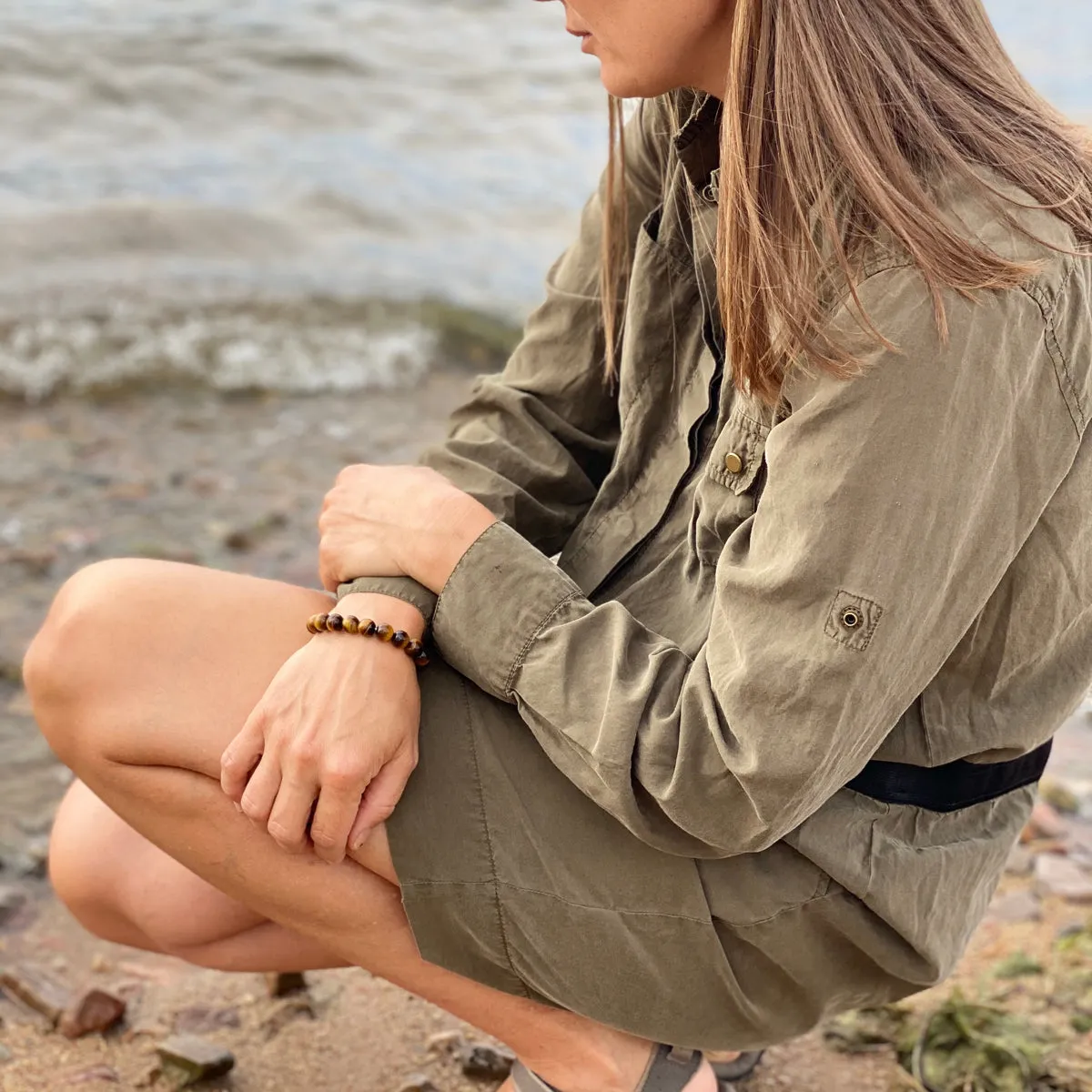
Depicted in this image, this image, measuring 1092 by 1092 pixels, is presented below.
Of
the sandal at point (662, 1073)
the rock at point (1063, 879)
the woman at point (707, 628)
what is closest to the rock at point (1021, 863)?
the rock at point (1063, 879)

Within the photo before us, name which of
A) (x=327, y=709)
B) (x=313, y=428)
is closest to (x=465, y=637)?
(x=327, y=709)

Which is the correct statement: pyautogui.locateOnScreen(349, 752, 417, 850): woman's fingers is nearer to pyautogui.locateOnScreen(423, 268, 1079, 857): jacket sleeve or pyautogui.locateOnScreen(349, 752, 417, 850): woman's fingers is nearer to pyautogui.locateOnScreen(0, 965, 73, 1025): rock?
pyautogui.locateOnScreen(423, 268, 1079, 857): jacket sleeve

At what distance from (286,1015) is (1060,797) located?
5.49ft

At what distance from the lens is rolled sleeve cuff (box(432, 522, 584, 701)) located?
1.67 m

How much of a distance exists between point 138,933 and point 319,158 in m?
6.34

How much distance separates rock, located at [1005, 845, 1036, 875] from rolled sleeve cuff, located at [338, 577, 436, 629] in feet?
5.10

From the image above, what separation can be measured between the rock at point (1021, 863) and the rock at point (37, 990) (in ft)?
5.76

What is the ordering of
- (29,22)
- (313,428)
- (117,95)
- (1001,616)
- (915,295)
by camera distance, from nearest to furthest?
(915,295)
(1001,616)
(313,428)
(117,95)
(29,22)

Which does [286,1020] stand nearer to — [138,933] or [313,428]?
[138,933]

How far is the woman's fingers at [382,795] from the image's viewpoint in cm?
168

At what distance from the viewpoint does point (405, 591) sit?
70.3 inches

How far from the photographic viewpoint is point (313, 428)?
504 centimetres

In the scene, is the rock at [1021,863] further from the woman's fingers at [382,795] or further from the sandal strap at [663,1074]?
the woman's fingers at [382,795]

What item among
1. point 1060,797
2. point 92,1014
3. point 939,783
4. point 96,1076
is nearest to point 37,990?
point 92,1014
